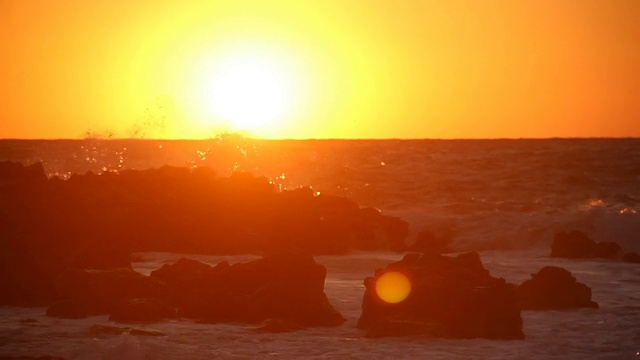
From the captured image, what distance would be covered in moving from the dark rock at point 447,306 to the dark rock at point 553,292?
81.6 inches

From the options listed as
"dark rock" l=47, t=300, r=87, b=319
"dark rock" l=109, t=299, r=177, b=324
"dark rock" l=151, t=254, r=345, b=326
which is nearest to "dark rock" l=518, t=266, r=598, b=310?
"dark rock" l=151, t=254, r=345, b=326

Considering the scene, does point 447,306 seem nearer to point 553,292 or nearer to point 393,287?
point 393,287

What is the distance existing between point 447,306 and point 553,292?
3646mm

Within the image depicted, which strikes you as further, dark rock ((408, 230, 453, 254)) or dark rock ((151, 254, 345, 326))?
dark rock ((408, 230, 453, 254))

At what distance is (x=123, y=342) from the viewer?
15102 millimetres

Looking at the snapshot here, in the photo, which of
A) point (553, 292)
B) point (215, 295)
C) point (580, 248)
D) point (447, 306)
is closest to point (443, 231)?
point (580, 248)

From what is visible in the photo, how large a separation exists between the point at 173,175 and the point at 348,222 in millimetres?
5830

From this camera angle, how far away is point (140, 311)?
1803 cm

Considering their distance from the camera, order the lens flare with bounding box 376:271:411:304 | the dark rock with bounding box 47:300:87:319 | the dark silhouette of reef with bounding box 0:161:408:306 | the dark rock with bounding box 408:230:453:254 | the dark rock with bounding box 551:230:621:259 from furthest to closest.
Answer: the dark rock with bounding box 408:230:453:254 < the dark rock with bounding box 551:230:621:259 < the dark silhouette of reef with bounding box 0:161:408:306 < the dark rock with bounding box 47:300:87:319 < the lens flare with bounding box 376:271:411:304

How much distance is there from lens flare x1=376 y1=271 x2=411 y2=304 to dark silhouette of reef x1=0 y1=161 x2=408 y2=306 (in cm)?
A: 766

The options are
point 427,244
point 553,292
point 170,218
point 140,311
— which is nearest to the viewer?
point 140,311

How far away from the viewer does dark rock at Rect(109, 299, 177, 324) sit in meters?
17.8

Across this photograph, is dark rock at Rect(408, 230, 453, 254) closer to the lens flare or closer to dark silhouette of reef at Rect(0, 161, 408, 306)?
dark silhouette of reef at Rect(0, 161, 408, 306)

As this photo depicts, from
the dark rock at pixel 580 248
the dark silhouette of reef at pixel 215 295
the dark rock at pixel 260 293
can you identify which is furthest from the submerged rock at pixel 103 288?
the dark rock at pixel 580 248
